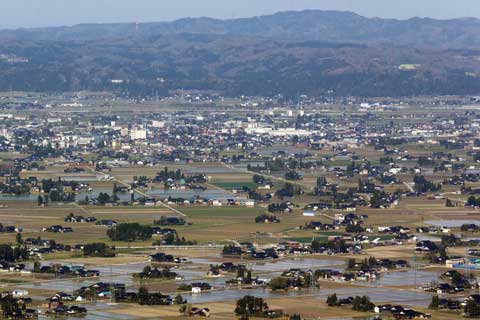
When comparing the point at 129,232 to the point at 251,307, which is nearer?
the point at 251,307

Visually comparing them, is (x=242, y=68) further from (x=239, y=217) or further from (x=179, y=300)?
(x=179, y=300)

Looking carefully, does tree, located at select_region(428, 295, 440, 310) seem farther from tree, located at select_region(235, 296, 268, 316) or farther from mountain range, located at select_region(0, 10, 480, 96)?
mountain range, located at select_region(0, 10, 480, 96)

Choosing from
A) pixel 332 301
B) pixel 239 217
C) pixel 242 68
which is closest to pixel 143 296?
pixel 332 301

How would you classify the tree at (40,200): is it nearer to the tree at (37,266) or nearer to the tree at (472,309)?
the tree at (37,266)

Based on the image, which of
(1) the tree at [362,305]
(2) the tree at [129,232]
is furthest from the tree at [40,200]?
(1) the tree at [362,305]

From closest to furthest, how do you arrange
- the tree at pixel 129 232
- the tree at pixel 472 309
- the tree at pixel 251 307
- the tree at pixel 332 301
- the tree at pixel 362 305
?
1. the tree at pixel 251 307
2. the tree at pixel 472 309
3. the tree at pixel 362 305
4. the tree at pixel 332 301
5. the tree at pixel 129 232

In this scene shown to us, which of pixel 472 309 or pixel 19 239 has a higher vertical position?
pixel 472 309

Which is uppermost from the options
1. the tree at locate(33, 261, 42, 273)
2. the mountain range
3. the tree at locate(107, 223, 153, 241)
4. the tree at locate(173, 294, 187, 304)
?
the tree at locate(173, 294, 187, 304)

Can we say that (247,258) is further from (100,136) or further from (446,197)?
(100,136)

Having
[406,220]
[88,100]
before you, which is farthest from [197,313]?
[88,100]

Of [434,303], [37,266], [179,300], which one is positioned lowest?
[37,266]

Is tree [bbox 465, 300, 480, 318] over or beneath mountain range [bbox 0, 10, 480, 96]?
over

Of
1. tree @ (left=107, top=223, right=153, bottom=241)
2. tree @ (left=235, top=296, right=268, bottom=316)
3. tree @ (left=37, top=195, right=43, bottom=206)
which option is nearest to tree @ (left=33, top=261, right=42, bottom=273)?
tree @ (left=107, top=223, right=153, bottom=241)
